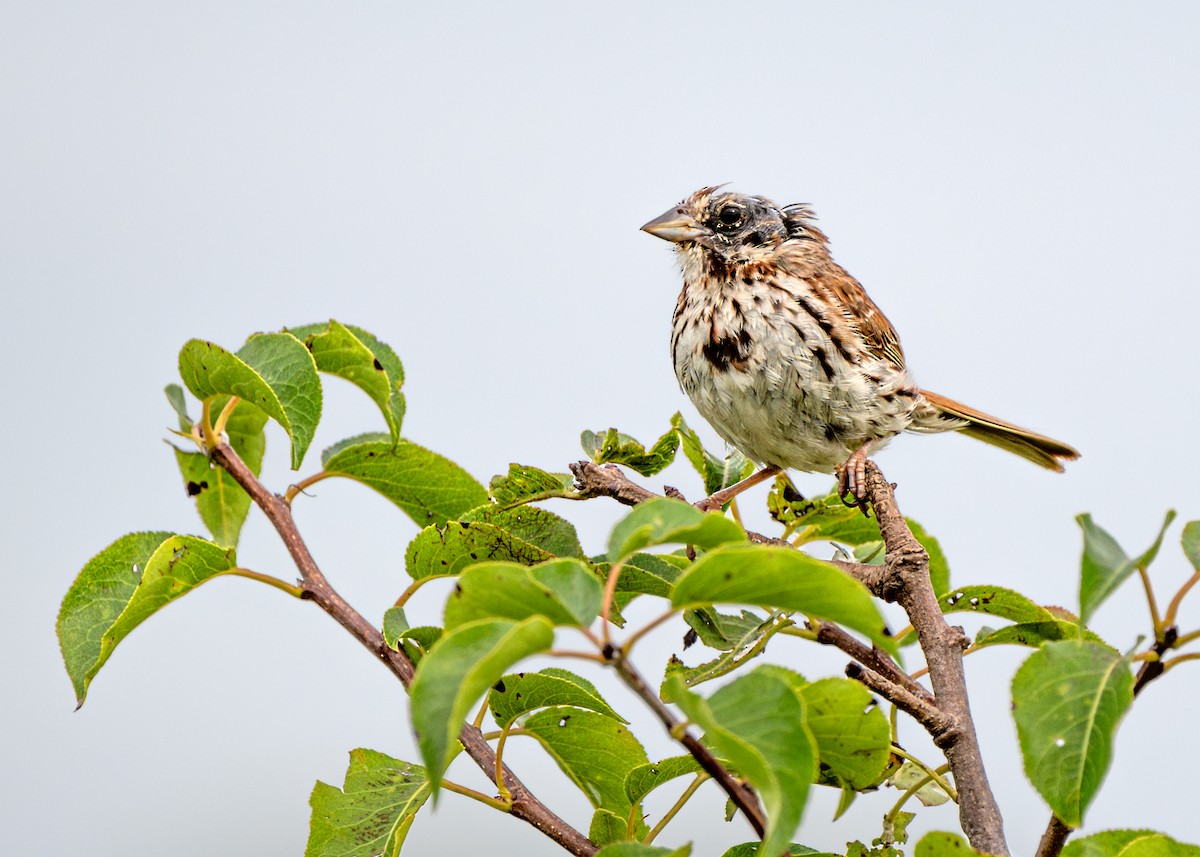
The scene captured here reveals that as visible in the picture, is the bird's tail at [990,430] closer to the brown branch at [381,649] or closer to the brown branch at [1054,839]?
the brown branch at [381,649]

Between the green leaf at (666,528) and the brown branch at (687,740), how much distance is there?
0.22ft

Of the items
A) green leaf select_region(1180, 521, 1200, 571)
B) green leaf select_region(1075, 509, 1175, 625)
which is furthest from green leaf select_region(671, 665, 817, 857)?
green leaf select_region(1180, 521, 1200, 571)

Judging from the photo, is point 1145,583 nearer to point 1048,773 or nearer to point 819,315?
point 1048,773

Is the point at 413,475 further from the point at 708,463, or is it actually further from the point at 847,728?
the point at 847,728

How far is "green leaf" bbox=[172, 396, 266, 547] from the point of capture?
1.58m

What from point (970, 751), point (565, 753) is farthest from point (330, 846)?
point (970, 751)

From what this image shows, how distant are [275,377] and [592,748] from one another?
0.49 meters

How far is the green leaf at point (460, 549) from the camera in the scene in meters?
1.18

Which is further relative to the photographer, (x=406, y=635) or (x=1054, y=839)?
(x=406, y=635)

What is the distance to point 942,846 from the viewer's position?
876 millimetres

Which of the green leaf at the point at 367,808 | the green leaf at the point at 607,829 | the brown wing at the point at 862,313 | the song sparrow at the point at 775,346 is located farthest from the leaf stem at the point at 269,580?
the brown wing at the point at 862,313

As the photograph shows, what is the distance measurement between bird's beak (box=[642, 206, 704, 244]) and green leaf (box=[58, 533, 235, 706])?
1410 mm

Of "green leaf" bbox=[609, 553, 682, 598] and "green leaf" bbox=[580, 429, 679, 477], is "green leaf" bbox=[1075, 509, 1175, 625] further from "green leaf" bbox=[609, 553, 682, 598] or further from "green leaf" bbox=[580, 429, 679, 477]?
"green leaf" bbox=[580, 429, 679, 477]

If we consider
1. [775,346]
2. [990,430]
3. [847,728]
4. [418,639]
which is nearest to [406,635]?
[418,639]
